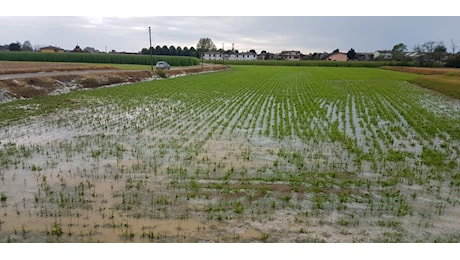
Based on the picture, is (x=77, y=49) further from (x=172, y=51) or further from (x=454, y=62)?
(x=454, y=62)

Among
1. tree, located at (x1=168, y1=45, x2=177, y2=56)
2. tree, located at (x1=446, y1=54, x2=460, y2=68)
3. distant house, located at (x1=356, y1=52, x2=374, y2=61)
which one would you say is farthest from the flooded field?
distant house, located at (x1=356, y1=52, x2=374, y2=61)

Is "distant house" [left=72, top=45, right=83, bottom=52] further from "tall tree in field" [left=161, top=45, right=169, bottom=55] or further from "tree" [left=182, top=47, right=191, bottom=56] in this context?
"tree" [left=182, top=47, right=191, bottom=56]

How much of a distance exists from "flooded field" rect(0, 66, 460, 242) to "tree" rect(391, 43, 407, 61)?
75989mm

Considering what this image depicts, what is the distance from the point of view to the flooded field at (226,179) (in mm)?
4898

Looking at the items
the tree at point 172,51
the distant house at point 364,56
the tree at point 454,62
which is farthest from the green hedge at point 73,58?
the distant house at point 364,56

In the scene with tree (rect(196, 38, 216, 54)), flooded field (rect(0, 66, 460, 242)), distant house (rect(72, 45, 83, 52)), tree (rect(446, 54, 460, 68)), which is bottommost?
flooded field (rect(0, 66, 460, 242))

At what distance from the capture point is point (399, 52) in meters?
85.6

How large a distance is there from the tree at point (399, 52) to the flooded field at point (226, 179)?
7599 centimetres

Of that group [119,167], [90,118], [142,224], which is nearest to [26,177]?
[119,167]

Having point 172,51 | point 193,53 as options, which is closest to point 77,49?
point 172,51

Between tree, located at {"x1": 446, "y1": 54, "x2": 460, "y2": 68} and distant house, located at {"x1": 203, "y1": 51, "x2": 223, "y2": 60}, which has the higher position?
distant house, located at {"x1": 203, "y1": 51, "x2": 223, "y2": 60}

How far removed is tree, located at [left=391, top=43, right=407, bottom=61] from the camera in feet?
265

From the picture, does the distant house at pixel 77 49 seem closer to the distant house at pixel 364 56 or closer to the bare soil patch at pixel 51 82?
the bare soil patch at pixel 51 82

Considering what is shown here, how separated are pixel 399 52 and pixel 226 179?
91.6 metres
